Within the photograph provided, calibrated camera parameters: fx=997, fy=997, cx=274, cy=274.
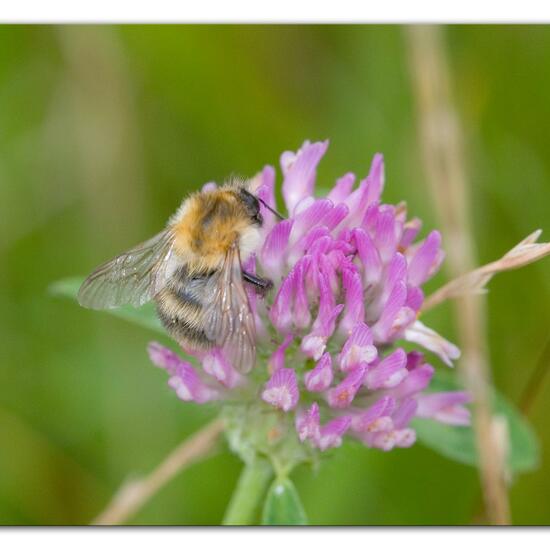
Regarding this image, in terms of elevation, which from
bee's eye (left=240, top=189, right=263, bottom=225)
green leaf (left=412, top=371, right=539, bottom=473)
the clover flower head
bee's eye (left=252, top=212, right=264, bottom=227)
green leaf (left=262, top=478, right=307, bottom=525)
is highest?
bee's eye (left=240, top=189, right=263, bottom=225)

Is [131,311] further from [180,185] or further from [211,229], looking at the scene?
[180,185]

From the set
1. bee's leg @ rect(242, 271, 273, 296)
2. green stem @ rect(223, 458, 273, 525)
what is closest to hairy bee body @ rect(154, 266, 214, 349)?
bee's leg @ rect(242, 271, 273, 296)

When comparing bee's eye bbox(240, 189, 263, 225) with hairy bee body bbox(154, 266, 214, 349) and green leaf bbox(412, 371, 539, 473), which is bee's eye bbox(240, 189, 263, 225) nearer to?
hairy bee body bbox(154, 266, 214, 349)

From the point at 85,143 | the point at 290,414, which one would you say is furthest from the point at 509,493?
the point at 85,143

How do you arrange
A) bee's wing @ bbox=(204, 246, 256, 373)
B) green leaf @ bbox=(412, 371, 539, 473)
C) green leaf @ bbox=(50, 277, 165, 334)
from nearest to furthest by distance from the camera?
bee's wing @ bbox=(204, 246, 256, 373) → green leaf @ bbox=(50, 277, 165, 334) → green leaf @ bbox=(412, 371, 539, 473)

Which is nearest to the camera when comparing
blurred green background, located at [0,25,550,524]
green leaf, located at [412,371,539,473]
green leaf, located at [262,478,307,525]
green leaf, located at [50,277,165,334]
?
green leaf, located at [262,478,307,525]

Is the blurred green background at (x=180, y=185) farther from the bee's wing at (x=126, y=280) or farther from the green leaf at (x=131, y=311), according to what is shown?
the bee's wing at (x=126, y=280)

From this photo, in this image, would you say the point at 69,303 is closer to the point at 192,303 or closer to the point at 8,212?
the point at 8,212
